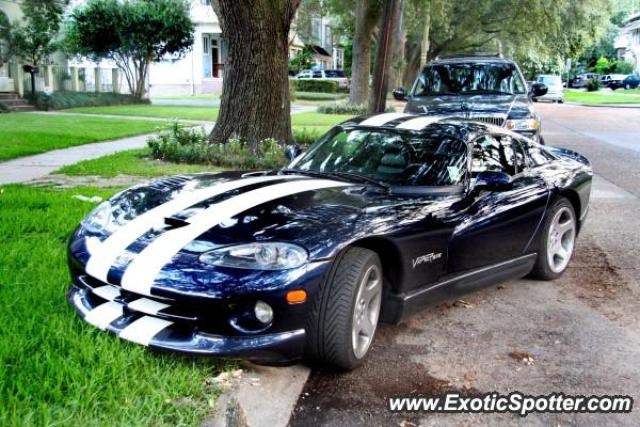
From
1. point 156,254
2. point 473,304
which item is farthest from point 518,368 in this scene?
point 156,254

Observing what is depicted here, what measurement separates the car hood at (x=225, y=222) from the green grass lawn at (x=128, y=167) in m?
5.48

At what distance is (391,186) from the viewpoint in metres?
4.43

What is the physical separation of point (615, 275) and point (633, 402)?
2555mm

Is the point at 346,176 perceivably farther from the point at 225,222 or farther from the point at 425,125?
the point at 225,222

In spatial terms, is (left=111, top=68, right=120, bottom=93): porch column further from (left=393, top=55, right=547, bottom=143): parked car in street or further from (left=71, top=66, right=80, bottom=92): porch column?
(left=393, top=55, right=547, bottom=143): parked car in street

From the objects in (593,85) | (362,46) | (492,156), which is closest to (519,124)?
(492,156)

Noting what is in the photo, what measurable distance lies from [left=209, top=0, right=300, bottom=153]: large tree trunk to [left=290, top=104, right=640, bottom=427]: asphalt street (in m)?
6.04

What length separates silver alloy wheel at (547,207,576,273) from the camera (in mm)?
5527

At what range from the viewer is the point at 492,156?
514 cm

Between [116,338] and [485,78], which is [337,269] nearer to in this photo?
[116,338]

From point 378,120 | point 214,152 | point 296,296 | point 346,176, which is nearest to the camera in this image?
point 296,296

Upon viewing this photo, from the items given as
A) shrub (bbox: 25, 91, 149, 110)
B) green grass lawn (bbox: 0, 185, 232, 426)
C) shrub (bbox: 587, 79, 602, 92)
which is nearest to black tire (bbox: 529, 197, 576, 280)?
green grass lawn (bbox: 0, 185, 232, 426)

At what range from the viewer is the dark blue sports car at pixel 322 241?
3.30 m

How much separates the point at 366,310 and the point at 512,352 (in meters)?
1.04
